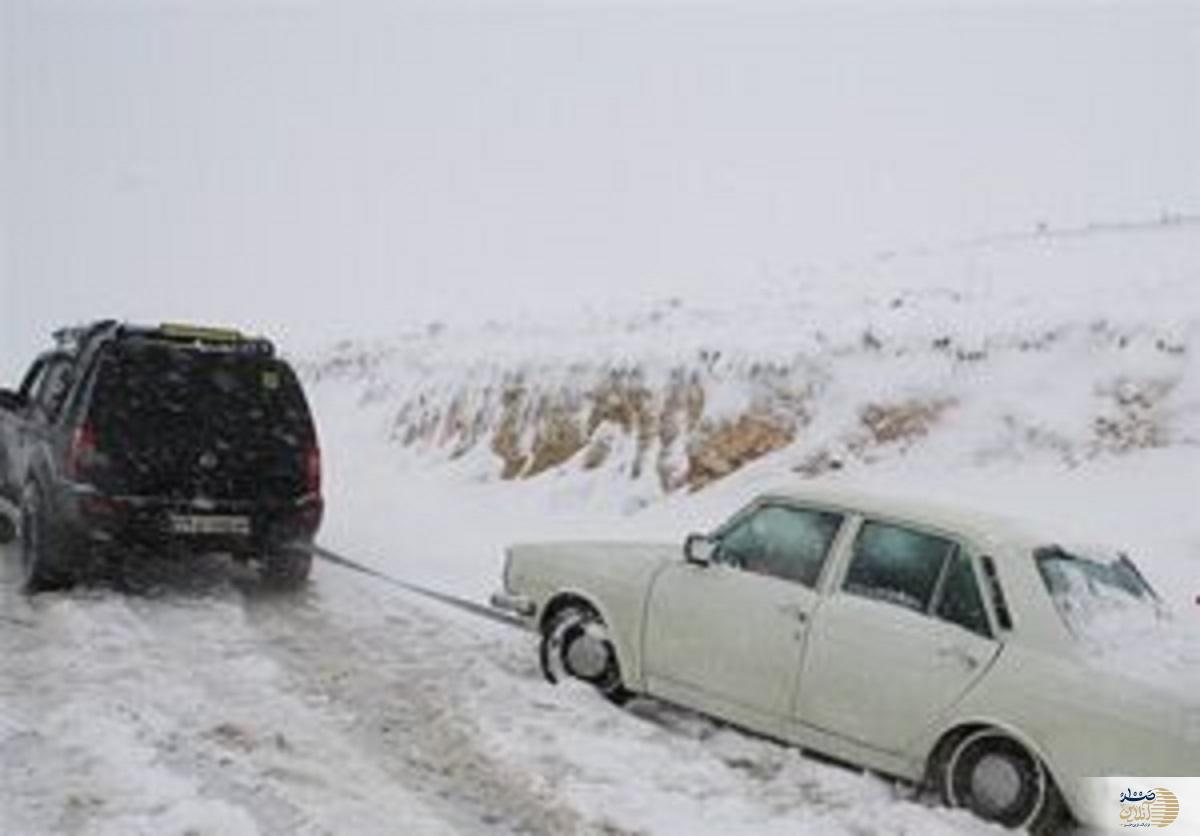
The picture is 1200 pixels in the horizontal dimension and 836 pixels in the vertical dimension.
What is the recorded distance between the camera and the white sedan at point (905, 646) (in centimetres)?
691

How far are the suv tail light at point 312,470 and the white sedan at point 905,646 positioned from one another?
12.4ft

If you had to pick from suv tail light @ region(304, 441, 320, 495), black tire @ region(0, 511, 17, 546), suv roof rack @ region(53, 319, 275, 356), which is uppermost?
suv roof rack @ region(53, 319, 275, 356)

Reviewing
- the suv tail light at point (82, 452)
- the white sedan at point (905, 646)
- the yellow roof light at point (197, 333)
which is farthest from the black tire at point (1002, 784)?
the yellow roof light at point (197, 333)

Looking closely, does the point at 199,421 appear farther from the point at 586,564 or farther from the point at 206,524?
the point at 586,564

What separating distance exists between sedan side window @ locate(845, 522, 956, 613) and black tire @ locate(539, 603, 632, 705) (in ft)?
5.45

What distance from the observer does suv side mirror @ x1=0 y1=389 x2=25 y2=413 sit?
44.1 feet

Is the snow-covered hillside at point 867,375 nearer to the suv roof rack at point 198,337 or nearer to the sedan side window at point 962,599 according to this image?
the suv roof rack at point 198,337

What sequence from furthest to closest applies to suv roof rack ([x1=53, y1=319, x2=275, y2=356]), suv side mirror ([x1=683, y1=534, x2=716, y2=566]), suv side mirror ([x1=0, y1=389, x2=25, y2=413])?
suv side mirror ([x1=0, y1=389, x2=25, y2=413]) < suv roof rack ([x1=53, y1=319, x2=275, y2=356]) < suv side mirror ([x1=683, y1=534, x2=716, y2=566])

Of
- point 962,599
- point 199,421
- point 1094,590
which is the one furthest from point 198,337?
point 1094,590

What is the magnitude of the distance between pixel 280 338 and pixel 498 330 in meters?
19.2

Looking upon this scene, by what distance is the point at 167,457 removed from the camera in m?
11.8

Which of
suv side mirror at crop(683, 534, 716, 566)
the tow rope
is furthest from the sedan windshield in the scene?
the tow rope

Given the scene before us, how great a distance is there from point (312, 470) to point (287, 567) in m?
0.79

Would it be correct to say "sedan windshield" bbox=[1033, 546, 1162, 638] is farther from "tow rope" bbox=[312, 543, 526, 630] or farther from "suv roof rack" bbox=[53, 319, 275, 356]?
"suv roof rack" bbox=[53, 319, 275, 356]
